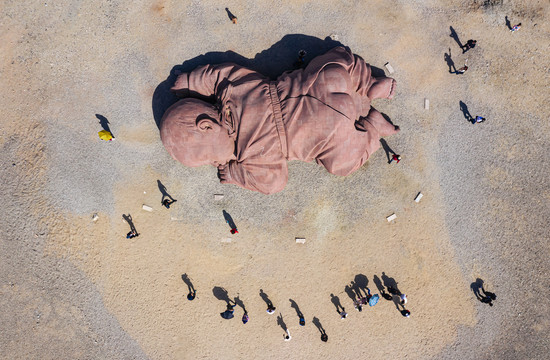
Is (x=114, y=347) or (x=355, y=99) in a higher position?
(x=355, y=99)

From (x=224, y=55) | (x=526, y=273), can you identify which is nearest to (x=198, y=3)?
(x=224, y=55)

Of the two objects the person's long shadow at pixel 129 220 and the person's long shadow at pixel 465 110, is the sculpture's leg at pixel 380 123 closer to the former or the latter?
the person's long shadow at pixel 465 110

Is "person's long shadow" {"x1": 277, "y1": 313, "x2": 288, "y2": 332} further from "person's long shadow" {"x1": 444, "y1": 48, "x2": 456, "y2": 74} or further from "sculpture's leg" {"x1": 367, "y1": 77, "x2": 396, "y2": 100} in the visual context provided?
"person's long shadow" {"x1": 444, "y1": 48, "x2": 456, "y2": 74}

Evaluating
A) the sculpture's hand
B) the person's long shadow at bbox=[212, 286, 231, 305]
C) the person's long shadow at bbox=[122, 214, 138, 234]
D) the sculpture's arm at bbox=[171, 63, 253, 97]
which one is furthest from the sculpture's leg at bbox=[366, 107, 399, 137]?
the person's long shadow at bbox=[122, 214, 138, 234]

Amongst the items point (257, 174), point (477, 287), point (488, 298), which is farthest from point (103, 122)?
point (488, 298)

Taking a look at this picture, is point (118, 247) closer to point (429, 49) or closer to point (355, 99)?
point (355, 99)
